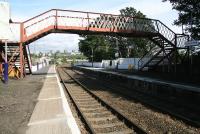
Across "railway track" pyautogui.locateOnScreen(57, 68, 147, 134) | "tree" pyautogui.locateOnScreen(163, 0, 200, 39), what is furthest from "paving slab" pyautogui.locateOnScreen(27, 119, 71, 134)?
"tree" pyautogui.locateOnScreen(163, 0, 200, 39)

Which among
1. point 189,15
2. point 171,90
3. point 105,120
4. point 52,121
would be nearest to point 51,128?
point 52,121

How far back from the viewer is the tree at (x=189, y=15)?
27691 millimetres

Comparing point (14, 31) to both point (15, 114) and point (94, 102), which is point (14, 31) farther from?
point (15, 114)

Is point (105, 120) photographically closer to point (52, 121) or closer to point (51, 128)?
point (52, 121)

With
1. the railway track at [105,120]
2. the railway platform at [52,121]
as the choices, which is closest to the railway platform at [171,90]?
the railway track at [105,120]

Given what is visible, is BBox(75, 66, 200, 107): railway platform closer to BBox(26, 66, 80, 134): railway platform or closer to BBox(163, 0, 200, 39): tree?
BBox(26, 66, 80, 134): railway platform

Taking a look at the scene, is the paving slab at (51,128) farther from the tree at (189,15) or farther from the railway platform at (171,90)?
the tree at (189,15)

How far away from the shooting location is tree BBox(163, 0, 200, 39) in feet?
90.8

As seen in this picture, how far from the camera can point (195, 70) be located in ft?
88.0

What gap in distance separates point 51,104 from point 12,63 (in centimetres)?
1818

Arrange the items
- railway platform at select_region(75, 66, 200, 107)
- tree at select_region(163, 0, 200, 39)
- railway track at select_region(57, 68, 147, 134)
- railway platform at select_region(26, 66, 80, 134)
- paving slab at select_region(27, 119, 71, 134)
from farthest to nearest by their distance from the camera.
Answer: tree at select_region(163, 0, 200, 39) < railway platform at select_region(75, 66, 200, 107) < railway track at select_region(57, 68, 147, 134) < railway platform at select_region(26, 66, 80, 134) < paving slab at select_region(27, 119, 71, 134)

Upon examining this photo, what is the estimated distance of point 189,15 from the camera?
1126 inches

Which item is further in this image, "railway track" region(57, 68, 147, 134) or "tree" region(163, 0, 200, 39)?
"tree" region(163, 0, 200, 39)

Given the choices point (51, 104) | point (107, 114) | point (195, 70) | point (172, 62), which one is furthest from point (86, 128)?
point (172, 62)
